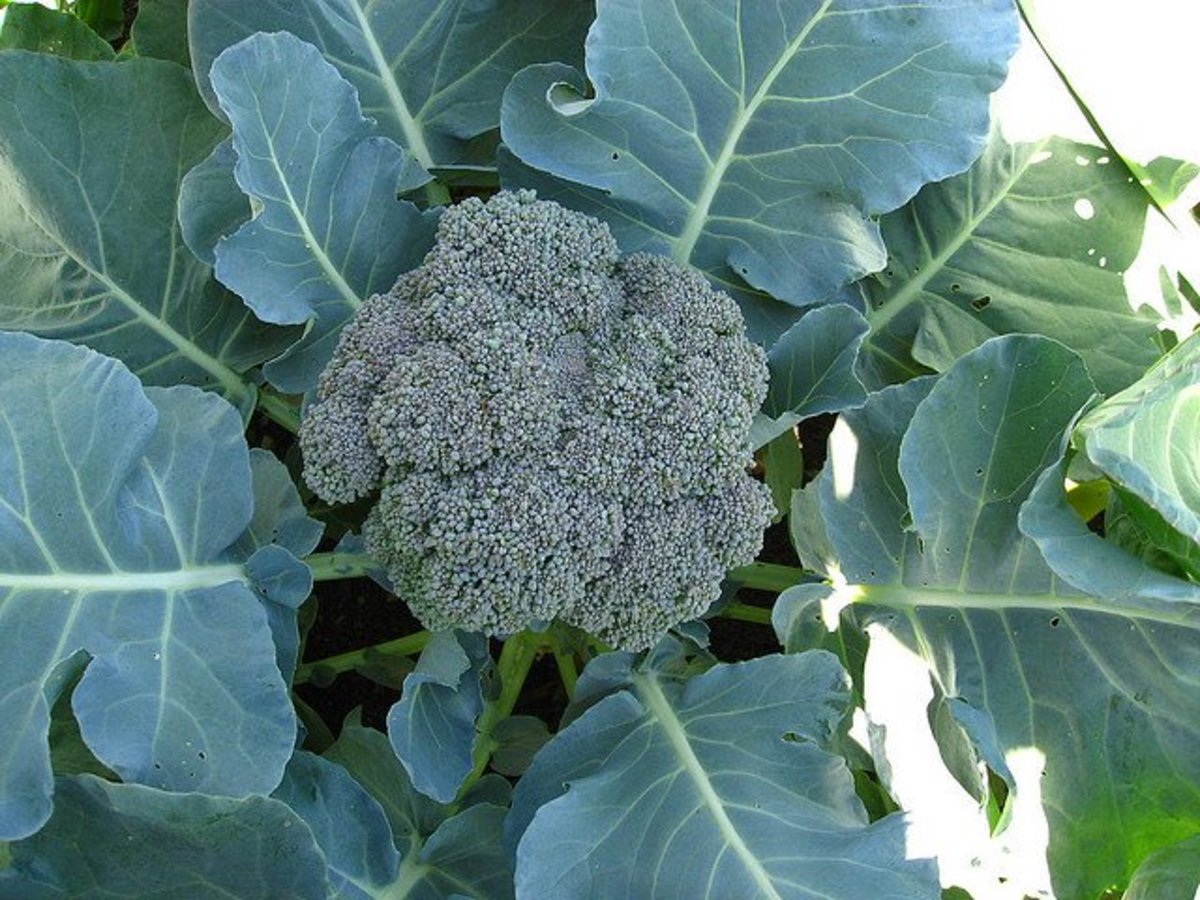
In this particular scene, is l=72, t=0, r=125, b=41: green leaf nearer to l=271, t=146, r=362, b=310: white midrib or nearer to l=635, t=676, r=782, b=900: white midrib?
l=271, t=146, r=362, b=310: white midrib

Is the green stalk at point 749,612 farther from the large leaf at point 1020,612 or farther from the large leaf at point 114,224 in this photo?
the large leaf at point 114,224

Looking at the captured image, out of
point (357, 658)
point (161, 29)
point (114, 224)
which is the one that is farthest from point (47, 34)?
point (357, 658)

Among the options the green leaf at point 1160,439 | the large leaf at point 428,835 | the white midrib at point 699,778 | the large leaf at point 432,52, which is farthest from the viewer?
the large leaf at point 432,52

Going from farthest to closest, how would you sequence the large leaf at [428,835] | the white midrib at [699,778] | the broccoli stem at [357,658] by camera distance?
the broccoli stem at [357,658] → the large leaf at [428,835] → the white midrib at [699,778]

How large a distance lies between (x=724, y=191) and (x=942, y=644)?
53 centimetres

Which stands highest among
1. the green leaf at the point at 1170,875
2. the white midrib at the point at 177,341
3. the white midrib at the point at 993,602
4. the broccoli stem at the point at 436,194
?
the broccoli stem at the point at 436,194

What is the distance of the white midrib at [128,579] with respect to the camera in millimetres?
1023

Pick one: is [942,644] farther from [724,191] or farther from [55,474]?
[55,474]

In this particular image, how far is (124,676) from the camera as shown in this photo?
1005 millimetres

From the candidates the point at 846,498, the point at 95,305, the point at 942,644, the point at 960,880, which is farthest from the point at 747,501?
the point at 95,305

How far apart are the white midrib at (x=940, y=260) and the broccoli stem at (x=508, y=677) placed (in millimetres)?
573

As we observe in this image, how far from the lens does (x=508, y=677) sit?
4.79 feet

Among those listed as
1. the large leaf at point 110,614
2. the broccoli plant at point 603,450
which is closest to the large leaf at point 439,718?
the broccoli plant at point 603,450

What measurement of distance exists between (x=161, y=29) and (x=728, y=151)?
0.69 metres
